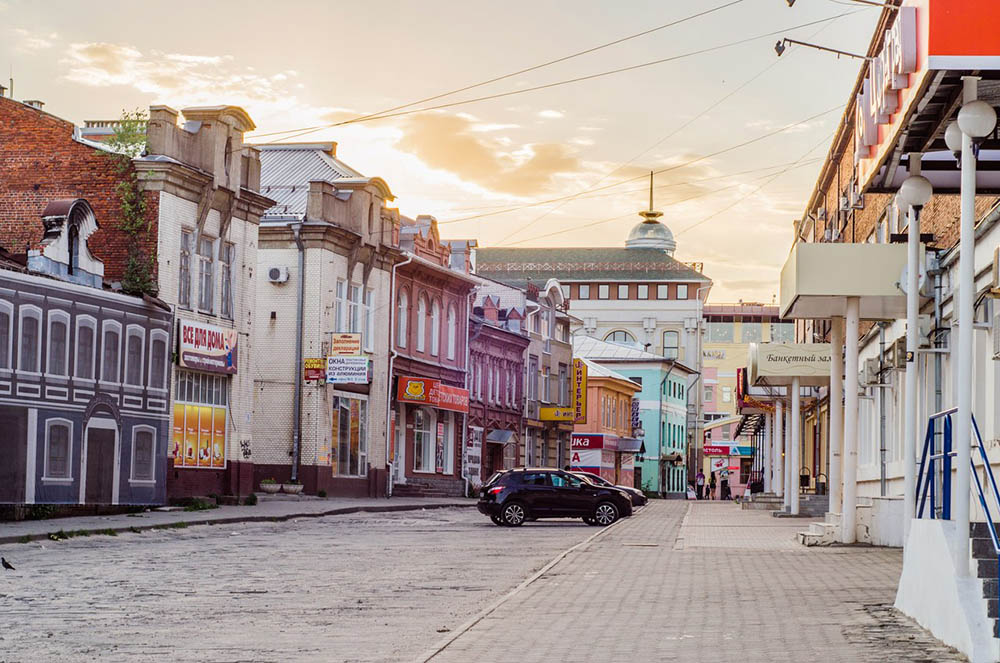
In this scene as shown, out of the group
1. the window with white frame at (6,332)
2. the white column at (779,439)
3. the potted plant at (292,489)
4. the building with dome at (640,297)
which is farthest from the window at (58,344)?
the building with dome at (640,297)

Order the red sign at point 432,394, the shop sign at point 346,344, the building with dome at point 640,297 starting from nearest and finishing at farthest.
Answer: the shop sign at point 346,344 < the red sign at point 432,394 < the building with dome at point 640,297

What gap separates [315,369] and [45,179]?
11.6m

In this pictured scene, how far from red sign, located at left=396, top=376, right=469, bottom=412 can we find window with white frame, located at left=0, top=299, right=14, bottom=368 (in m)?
24.5

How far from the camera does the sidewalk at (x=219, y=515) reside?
26.9m

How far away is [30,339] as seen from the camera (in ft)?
100

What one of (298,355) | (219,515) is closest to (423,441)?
(298,355)

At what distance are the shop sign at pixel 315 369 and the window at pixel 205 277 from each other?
23.7 feet

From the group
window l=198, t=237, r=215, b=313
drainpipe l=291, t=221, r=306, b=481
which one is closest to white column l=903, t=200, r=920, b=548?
window l=198, t=237, r=215, b=313

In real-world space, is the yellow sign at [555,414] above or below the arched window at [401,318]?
below

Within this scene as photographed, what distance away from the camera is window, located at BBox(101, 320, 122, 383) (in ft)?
110

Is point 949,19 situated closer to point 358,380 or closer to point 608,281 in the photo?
point 358,380

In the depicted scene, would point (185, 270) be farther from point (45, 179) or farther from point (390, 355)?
point (390, 355)

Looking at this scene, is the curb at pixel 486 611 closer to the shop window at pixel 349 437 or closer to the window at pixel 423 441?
the shop window at pixel 349 437

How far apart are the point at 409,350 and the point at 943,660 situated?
45401 millimetres
